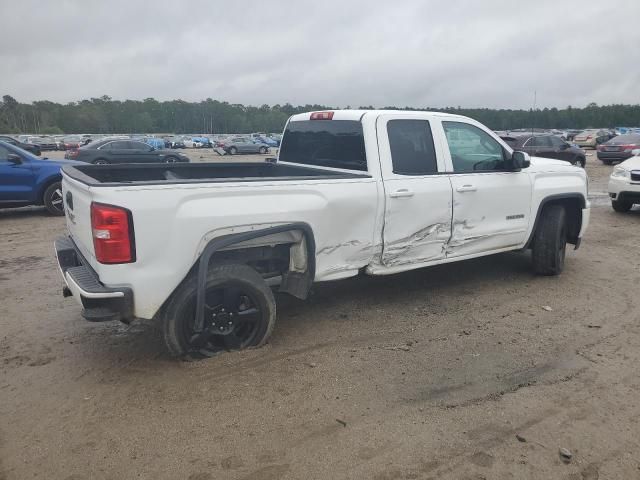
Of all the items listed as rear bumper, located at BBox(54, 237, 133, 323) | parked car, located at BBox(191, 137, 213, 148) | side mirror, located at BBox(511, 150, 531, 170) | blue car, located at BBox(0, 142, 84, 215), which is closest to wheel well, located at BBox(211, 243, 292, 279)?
rear bumper, located at BBox(54, 237, 133, 323)

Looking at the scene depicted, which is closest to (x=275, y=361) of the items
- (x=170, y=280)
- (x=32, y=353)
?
(x=170, y=280)

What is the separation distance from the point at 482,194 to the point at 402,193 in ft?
3.57

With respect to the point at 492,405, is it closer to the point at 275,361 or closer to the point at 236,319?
the point at 275,361

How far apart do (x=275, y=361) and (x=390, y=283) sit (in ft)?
7.25

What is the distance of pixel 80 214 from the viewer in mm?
3645

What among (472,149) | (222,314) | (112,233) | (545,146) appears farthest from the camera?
(545,146)

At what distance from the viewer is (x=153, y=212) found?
10.7 ft

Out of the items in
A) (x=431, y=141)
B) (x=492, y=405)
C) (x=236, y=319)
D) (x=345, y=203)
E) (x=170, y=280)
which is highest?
(x=431, y=141)

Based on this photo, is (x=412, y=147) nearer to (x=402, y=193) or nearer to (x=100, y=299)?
(x=402, y=193)

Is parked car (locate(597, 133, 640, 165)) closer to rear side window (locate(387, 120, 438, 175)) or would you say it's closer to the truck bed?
rear side window (locate(387, 120, 438, 175))

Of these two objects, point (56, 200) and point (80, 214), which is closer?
point (80, 214)

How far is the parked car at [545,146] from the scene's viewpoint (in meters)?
19.2

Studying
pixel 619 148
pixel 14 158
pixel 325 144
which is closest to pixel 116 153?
pixel 14 158

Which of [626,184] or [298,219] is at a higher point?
[298,219]
